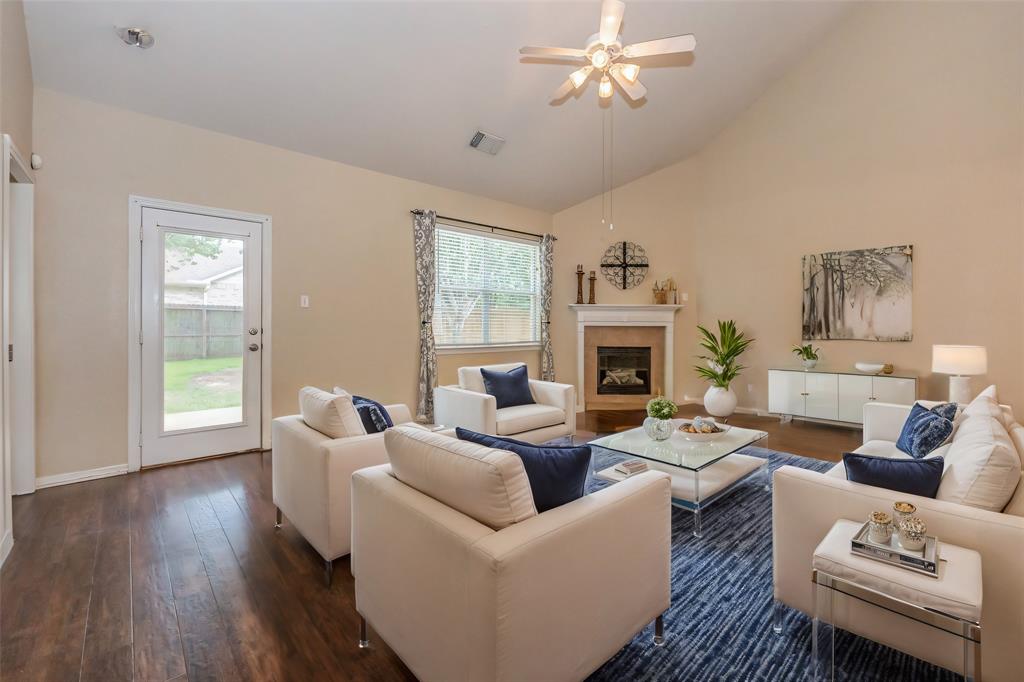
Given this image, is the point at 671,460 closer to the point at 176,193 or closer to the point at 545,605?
the point at 545,605

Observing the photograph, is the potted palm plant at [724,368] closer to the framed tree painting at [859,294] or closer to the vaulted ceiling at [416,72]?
the framed tree painting at [859,294]

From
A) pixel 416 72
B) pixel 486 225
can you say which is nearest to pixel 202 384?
pixel 416 72

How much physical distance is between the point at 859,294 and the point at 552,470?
17.1ft

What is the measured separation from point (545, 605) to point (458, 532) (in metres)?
0.30

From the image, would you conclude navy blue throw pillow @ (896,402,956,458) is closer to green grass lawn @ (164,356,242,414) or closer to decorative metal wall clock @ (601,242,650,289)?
decorative metal wall clock @ (601,242,650,289)

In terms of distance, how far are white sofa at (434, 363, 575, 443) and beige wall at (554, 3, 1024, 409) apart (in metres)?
2.28

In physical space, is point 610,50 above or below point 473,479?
above

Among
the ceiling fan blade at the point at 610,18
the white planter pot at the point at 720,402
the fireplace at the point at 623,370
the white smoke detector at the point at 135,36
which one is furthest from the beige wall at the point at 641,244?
the white smoke detector at the point at 135,36

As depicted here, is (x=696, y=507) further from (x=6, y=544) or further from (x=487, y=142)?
(x=487, y=142)

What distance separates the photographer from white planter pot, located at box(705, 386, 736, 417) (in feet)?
18.4

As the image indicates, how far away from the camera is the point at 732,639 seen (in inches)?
68.6

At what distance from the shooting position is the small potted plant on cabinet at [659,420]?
3.16m

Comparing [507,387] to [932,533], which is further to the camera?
[507,387]

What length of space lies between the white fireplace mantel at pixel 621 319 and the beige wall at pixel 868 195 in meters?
0.20
